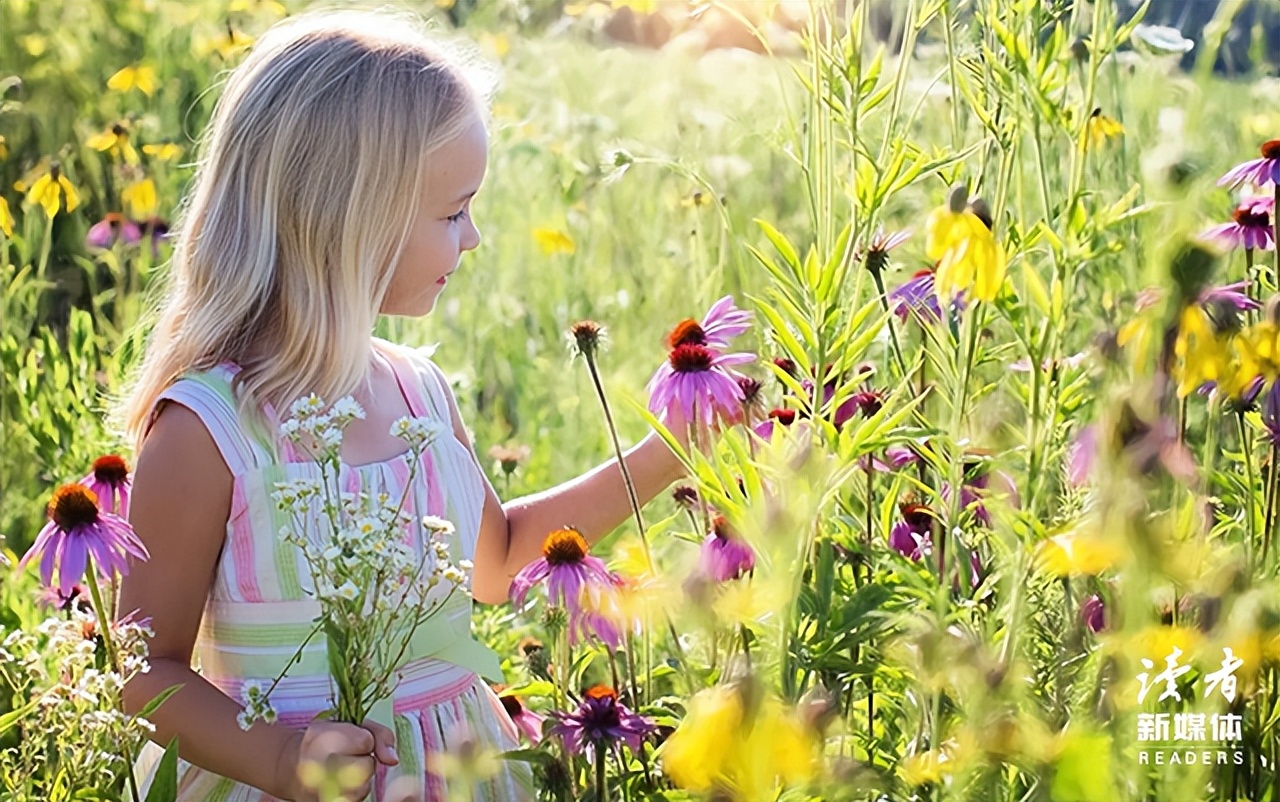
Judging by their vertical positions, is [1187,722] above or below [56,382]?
above

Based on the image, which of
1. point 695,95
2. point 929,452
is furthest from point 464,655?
point 695,95

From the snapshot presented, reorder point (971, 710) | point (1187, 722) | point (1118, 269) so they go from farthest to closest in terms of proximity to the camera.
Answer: point (1118, 269) → point (1187, 722) → point (971, 710)

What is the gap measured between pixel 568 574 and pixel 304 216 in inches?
15.5

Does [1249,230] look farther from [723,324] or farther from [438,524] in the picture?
[438,524]

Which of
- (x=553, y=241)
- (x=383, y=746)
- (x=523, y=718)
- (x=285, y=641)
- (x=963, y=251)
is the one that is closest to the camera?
(x=963, y=251)

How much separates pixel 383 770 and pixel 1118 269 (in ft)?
3.66

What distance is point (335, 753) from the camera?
1086 millimetres

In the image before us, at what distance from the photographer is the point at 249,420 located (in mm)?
1361

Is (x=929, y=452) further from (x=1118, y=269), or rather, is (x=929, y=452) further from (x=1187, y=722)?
(x=1118, y=269)

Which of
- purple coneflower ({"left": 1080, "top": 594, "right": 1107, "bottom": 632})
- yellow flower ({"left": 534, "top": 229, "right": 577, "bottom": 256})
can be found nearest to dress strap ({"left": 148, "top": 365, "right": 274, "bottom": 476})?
purple coneflower ({"left": 1080, "top": 594, "right": 1107, "bottom": 632})

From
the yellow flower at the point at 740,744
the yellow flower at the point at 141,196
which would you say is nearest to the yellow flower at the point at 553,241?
the yellow flower at the point at 141,196

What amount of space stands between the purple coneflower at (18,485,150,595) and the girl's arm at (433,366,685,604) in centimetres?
44

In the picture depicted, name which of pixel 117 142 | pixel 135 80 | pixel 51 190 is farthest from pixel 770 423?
pixel 135 80

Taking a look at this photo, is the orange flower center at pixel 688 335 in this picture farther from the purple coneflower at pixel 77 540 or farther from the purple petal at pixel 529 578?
the purple coneflower at pixel 77 540
